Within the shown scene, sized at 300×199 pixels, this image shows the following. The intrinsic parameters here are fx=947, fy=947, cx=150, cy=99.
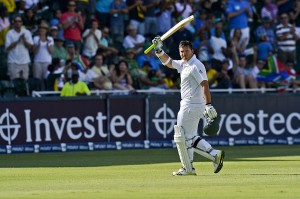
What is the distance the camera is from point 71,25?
22.1m

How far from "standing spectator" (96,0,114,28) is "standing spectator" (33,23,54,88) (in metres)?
2.07

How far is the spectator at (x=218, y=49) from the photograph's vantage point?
76.8 feet

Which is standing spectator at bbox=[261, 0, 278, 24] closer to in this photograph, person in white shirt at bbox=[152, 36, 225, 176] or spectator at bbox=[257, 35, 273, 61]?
spectator at bbox=[257, 35, 273, 61]

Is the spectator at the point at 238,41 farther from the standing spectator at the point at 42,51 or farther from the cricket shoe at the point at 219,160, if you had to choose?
the cricket shoe at the point at 219,160

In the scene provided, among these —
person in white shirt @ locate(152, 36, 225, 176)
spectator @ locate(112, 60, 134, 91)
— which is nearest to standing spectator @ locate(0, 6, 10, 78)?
spectator @ locate(112, 60, 134, 91)

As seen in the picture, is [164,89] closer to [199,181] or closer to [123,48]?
[123,48]

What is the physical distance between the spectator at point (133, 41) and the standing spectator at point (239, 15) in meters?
2.51

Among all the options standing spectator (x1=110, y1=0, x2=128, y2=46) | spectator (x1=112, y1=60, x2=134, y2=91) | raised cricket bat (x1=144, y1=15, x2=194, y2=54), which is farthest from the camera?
standing spectator (x1=110, y1=0, x2=128, y2=46)

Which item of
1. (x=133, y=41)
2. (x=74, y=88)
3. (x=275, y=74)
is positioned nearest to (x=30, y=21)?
(x=74, y=88)

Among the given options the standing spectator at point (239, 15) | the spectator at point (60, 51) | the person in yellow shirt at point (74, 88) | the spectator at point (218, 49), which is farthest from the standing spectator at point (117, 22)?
the standing spectator at point (239, 15)

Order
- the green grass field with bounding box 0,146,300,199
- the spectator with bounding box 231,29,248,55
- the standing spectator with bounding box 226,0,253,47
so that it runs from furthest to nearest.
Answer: the standing spectator with bounding box 226,0,253,47
the spectator with bounding box 231,29,248,55
the green grass field with bounding box 0,146,300,199

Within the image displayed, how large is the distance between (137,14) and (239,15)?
2.66 m

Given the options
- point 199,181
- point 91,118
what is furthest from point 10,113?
point 199,181

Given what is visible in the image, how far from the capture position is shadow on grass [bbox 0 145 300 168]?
16.7 metres
